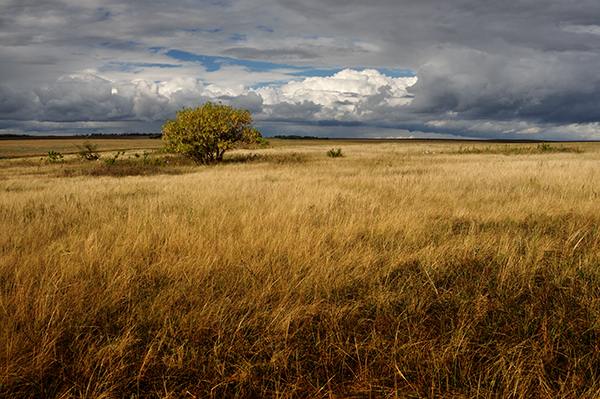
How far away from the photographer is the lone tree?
31078 millimetres

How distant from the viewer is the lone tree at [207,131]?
31078 mm

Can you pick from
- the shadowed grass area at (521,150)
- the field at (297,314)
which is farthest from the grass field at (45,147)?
the field at (297,314)

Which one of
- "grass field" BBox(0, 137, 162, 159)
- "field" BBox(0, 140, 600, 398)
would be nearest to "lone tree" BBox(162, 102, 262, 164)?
"field" BBox(0, 140, 600, 398)

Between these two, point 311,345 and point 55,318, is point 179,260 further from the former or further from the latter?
point 311,345

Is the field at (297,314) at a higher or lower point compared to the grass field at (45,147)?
lower

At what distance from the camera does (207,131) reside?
3089cm

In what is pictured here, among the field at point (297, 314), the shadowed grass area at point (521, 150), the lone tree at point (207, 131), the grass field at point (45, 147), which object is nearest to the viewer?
the field at point (297, 314)

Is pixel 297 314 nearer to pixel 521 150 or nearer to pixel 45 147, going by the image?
pixel 521 150

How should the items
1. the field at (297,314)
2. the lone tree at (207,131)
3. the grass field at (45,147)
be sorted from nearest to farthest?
1. the field at (297,314)
2. the lone tree at (207,131)
3. the grass field at (45,147)

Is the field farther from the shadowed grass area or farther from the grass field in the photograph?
the grass field

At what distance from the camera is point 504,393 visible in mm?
2268

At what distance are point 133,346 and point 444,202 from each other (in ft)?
26.5

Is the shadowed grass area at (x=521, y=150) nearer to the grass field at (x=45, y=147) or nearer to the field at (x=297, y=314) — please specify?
the field at (x=297, y=314)

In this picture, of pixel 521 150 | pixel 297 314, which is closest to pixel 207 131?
pixel 297 314
